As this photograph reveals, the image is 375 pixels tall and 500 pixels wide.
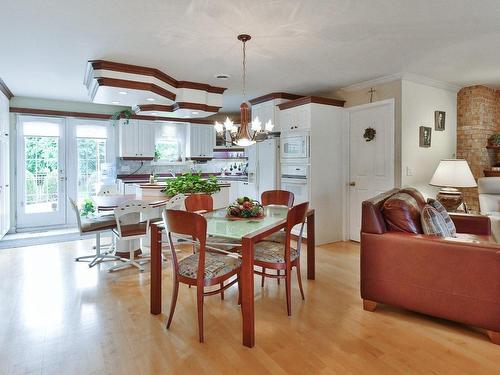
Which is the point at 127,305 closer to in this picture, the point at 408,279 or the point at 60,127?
the point at 408,279

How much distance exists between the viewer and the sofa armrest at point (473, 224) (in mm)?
3309

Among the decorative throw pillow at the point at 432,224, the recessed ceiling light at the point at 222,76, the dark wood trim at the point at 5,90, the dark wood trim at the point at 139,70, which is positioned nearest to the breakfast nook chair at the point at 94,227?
the dark wood trim at the point at 139,70

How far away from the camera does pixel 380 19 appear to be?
269 centimetres

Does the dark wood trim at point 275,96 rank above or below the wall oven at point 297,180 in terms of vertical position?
above

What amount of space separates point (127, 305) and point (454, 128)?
16.7 feet

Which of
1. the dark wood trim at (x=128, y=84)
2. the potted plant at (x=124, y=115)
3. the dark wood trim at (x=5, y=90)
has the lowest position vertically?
the dark wood trim at (x=128, y=84)

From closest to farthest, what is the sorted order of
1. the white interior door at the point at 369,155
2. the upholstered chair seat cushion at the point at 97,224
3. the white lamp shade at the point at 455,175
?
the upholstered chair seat cushion at the point at 97,224 → the white lamp shade at the point at 455,175 → the white interior door at the point at 369,155

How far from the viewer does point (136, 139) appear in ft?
21.6

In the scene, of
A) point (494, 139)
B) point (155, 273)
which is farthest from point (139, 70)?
point (494, 139)

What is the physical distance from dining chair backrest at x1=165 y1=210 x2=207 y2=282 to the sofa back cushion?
153 cm

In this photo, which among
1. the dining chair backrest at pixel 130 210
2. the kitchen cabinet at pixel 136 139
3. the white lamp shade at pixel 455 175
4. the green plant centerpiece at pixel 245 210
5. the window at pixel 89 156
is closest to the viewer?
the green plant centerpiece at pixel 245 210

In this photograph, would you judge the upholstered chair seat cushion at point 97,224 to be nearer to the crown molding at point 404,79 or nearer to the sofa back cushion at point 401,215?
the sofa back cushion at point 401,215

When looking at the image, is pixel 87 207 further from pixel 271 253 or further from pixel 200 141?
pixel 271 253

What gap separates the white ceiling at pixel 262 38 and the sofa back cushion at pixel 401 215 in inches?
60.3
